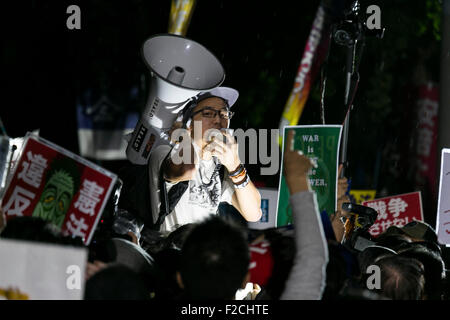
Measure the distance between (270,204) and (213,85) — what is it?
1632 millimetres

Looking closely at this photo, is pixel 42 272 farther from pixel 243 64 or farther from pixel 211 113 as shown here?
pixel 243 64

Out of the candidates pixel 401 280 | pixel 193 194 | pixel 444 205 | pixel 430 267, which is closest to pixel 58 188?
pixel 193 194

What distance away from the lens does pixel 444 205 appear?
4477mm

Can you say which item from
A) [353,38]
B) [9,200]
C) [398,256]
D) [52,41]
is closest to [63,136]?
[52,41]

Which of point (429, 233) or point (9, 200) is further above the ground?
point (9, 200)

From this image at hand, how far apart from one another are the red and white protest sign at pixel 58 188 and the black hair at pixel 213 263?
67cm

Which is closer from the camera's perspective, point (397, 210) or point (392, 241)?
point (392, 241)

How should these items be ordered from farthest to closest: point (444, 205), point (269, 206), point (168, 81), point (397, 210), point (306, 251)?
point (397, 210) → point (269, 206) → point (444, 205) → point (168, 81) → point (306, 251)

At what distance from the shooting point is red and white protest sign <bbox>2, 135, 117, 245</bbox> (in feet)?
9.43

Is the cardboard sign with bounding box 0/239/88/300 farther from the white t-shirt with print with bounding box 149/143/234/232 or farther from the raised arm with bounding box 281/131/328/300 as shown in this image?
the white t-shirt with print with bounding box 149/143/234/232

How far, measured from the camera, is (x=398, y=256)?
123 inches

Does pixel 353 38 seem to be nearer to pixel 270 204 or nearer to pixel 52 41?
pixel 270 204

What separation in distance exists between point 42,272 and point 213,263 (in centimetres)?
68

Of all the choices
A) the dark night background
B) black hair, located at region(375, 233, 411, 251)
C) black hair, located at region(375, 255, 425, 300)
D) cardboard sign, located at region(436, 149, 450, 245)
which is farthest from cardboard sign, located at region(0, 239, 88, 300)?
the dark night background
